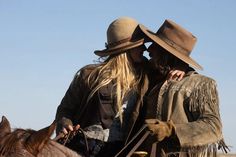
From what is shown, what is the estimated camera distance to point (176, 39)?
253 inches

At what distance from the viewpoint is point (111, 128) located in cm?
602

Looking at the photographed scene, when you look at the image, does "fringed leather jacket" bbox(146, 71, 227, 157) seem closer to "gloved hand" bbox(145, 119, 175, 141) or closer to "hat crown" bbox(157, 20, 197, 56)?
"gloved hand" bbox(145, 119, 175, 141)

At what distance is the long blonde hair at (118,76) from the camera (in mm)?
6172

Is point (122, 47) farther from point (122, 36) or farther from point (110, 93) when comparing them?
point (110, 93)

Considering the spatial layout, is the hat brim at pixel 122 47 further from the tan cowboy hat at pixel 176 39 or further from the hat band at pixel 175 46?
the hat band at pixel 175 46

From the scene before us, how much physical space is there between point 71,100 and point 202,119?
1.71 metres

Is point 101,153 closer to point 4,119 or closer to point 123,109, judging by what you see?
point 123,109

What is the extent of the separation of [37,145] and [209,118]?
2.08m

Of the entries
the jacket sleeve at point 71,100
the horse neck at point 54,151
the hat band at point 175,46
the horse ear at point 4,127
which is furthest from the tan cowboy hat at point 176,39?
the horse ear at point 4,127

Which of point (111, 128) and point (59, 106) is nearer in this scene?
point (111, 128)

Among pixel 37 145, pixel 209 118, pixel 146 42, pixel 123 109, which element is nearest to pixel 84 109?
pixel 123 109

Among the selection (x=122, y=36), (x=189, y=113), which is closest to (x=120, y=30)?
(x=122, y=36)

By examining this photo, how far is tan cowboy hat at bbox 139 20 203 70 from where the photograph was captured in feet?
20.7

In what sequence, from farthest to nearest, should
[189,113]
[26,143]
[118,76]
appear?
[118,76], [189,113], [26,143]
